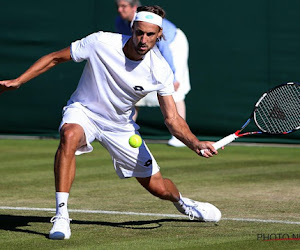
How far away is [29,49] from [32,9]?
65 centimetres

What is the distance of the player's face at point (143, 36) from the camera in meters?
6.41

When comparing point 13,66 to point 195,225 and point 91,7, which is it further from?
point 195,225

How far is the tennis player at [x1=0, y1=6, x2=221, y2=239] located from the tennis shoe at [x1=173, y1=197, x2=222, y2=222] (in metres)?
0.21

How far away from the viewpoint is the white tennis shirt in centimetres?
661

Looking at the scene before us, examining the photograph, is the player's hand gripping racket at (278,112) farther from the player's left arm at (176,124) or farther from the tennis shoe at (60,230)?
the tennis shoe at (60,230)

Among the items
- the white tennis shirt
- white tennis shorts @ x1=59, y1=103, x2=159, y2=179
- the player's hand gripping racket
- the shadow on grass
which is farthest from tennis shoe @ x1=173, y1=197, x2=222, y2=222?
the white tennis shirt

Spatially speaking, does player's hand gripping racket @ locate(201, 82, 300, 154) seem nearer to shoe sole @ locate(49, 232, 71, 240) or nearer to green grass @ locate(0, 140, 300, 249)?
green grass @ locate(0, 140, 300, 249)

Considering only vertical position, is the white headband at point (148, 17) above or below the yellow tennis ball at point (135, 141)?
above

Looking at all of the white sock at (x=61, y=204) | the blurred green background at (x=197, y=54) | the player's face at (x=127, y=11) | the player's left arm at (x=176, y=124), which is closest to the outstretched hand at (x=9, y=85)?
the white sock at (x=61, y=204)

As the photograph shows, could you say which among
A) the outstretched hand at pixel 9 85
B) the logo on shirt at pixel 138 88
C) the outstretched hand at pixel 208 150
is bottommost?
the outstretched hand at pixel 208 150

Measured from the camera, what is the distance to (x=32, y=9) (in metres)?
14.5

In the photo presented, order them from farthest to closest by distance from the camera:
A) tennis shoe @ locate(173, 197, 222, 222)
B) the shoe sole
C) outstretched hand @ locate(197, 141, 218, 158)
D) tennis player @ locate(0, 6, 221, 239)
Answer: tennis shoe @ locate(173, 197, 222, 222), tennis player @ locate(0, 6, 221, 239), the shoe sole, outstretched hand @ locate(197, 141, 218, 158)

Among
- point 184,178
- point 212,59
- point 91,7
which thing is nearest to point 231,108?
point 212,59

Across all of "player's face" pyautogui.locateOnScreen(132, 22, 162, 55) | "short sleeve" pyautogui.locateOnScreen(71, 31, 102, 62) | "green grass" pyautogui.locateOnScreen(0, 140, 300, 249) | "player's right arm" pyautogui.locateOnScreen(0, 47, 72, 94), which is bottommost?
"green grass" pyautogui.locateOnScreen(0, 140, 300, 249)
